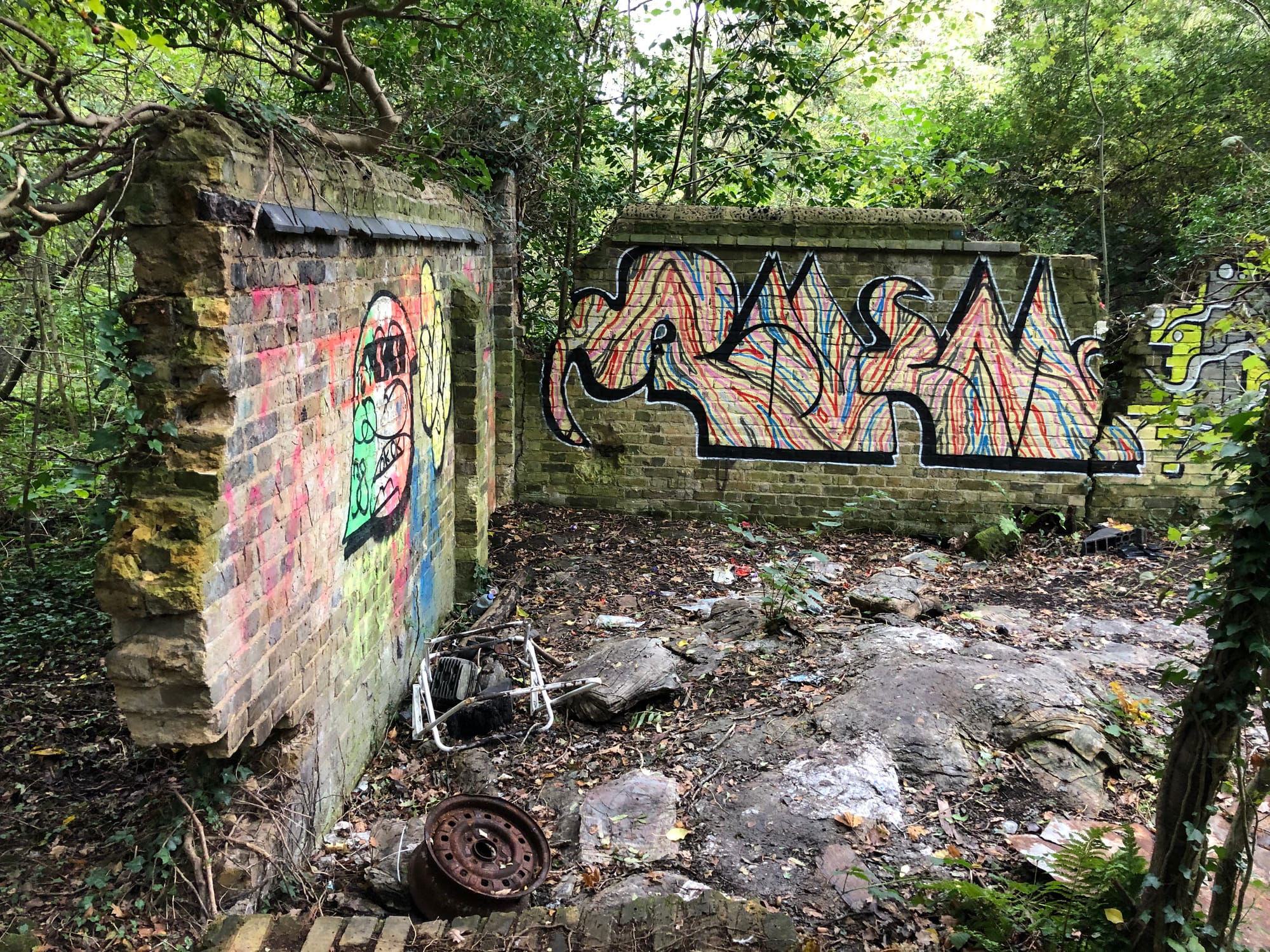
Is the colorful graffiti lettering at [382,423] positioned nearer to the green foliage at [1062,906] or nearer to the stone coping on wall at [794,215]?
the green foliage at [1062,906]

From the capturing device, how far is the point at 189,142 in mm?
2586

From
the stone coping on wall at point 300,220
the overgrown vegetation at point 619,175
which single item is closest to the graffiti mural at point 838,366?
the overgrown vegetation at point 619,175

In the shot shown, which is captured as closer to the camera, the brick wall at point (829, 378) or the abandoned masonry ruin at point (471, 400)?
the abandoned masonry ruin at point (471, 400)

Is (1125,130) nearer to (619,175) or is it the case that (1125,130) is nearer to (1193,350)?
(1193,350)

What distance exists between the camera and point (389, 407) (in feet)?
15.2

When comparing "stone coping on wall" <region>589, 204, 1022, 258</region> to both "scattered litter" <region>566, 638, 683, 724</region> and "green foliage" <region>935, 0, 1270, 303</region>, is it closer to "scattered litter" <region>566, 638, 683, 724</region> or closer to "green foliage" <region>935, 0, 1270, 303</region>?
"green foliage" <region>935, 0, 1270, 303</region>

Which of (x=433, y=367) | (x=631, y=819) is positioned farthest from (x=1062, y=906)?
(x=433, y=367)

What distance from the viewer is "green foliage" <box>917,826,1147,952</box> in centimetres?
285

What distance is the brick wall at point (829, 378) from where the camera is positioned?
7.88m

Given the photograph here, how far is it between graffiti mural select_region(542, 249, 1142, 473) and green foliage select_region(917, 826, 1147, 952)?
18.0 feet

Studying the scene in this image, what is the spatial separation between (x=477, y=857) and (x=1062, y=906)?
91.0 inches

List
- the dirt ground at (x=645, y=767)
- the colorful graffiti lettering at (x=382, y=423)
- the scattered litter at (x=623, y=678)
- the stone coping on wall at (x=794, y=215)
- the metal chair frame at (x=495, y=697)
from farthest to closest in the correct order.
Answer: the stone coping on wall at (x=794, y=215) → the scattered litter at (x=623, y=678) → the metal chair frame at (x=495, y=697) → the colorful graffiti lettering at (x=382, y=423) → the dirt ground at (x=645, y=767)

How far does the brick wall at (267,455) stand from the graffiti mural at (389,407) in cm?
2

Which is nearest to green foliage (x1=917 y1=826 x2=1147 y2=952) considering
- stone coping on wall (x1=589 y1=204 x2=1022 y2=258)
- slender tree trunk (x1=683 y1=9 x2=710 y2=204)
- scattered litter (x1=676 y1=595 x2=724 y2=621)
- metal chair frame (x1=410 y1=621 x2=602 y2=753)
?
metal chair frame (x1=410 y1=621 x2=602 y2=753)
